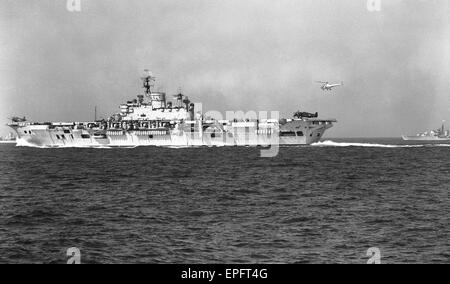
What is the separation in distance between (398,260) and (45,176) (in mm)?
32624

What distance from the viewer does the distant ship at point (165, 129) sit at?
85875 millimetres

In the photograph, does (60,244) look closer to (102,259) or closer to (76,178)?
(102,259)

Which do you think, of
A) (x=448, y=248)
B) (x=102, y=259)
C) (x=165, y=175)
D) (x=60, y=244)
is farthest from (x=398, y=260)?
(x=165, y=175)

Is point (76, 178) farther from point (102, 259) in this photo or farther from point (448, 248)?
point (448, 248)

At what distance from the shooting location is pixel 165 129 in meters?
89.1

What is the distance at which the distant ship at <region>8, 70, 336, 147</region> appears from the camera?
8588 cm

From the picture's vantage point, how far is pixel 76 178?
37406mm

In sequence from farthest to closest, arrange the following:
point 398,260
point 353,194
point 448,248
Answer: point 353,194, point 448,248, point 398,260

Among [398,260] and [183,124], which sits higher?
[183,124]

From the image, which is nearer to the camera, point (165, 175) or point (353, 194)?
point (353, 194)

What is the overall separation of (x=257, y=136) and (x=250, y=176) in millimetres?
49546

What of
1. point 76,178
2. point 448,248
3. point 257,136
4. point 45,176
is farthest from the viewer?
point 257,136
